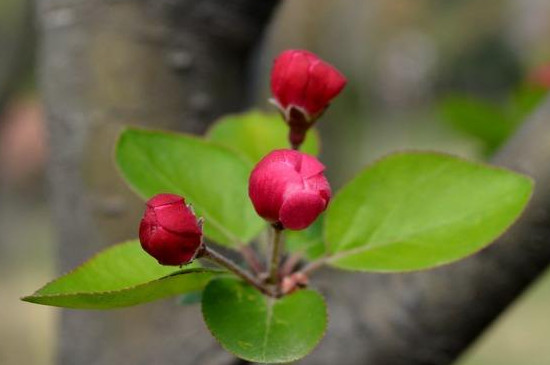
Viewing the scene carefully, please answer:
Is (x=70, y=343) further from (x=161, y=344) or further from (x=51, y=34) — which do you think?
(x=51, y=34)

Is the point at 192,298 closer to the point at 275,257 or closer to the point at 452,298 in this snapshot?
the point at 275,257

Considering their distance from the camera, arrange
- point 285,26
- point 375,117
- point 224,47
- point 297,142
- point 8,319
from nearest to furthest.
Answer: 1. point 297,142
2. point 224,47
3. point 285,26
4. point 8,319
5. point 375,117

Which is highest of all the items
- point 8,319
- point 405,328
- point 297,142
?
point 297,142

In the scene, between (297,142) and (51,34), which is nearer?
(297,142)

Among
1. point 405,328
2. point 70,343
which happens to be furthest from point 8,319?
point 405,328

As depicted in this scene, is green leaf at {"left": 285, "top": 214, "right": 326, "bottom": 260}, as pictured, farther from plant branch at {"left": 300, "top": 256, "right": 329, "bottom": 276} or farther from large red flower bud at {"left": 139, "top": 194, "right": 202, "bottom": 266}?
large red flower bud at {"left": 139, "top": 194, "right": 202, "bottom": 266}

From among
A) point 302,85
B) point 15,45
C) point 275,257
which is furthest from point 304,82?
point 15,45

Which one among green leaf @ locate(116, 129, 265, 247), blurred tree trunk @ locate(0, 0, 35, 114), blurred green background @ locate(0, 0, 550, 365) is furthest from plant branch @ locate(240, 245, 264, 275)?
blurred tree trunk @ locate(0, 0, 35, 114)
